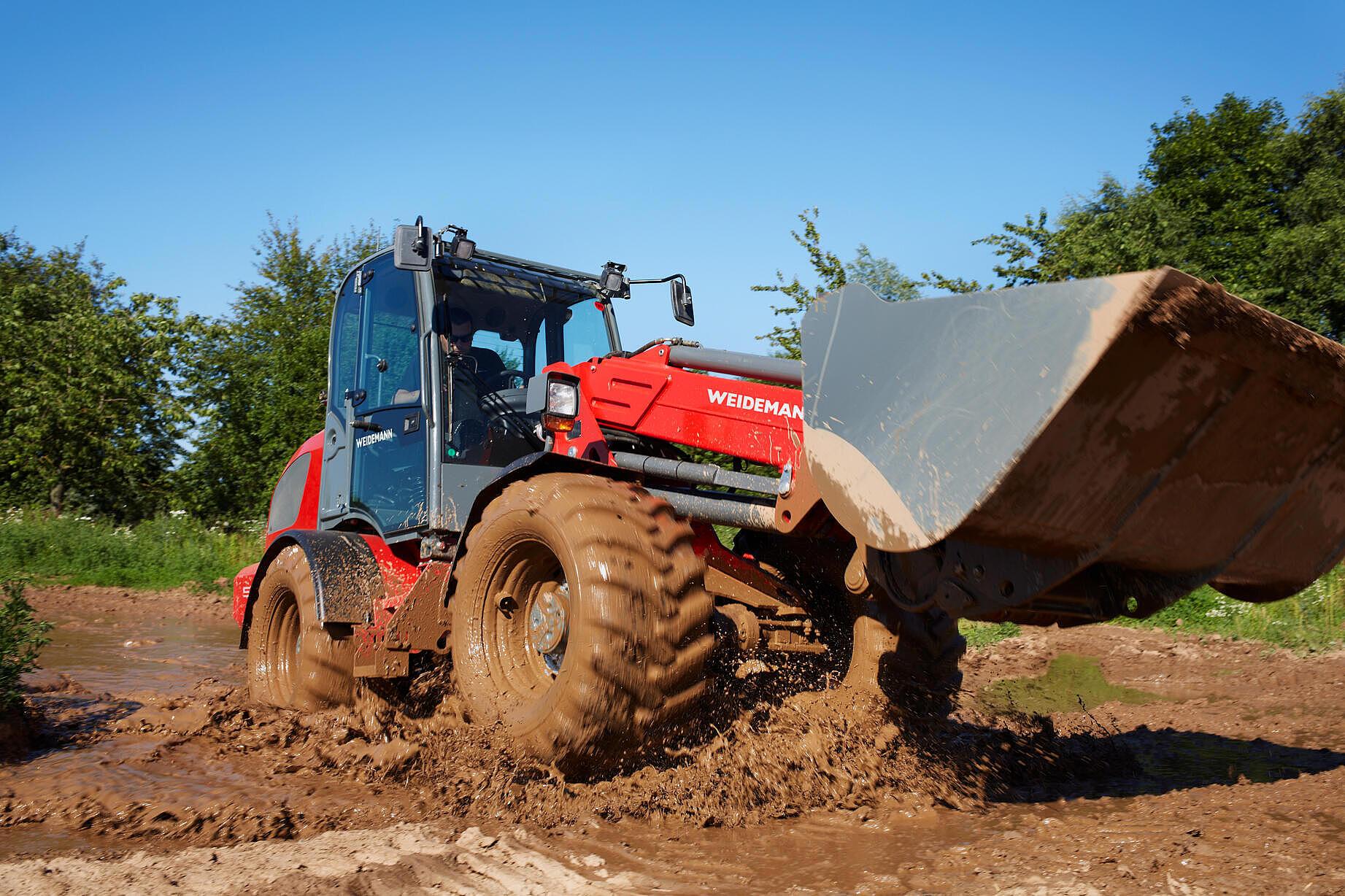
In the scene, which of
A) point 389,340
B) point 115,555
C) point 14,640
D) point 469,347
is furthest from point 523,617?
point 115,555

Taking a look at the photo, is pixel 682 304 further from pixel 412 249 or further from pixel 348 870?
pixel 348 870

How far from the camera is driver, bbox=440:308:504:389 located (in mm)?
5559

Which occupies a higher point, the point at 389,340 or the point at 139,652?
the point at 389,340

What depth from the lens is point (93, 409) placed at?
21.5 meters

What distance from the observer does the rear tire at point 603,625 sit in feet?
12.2

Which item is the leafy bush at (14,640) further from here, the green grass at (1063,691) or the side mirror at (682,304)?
the green grass at (1063,691)

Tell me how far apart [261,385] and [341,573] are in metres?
17.8

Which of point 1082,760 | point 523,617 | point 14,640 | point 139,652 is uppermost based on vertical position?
point 523,617

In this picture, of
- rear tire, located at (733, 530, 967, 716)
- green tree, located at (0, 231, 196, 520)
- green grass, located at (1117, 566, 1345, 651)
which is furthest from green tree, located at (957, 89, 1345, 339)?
green tree, located at (0, 231, 196, 520)

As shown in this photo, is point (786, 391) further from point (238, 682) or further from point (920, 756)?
point (238, 682)

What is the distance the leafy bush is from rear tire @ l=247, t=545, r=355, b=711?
3.81 ft

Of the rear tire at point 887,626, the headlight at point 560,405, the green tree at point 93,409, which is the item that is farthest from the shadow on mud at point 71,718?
the green tree at point 93,409

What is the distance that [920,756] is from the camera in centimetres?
438

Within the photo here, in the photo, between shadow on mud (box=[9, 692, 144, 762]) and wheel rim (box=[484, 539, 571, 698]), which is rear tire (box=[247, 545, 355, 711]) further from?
wheel rim (box=[484, 539, 571, 698])
